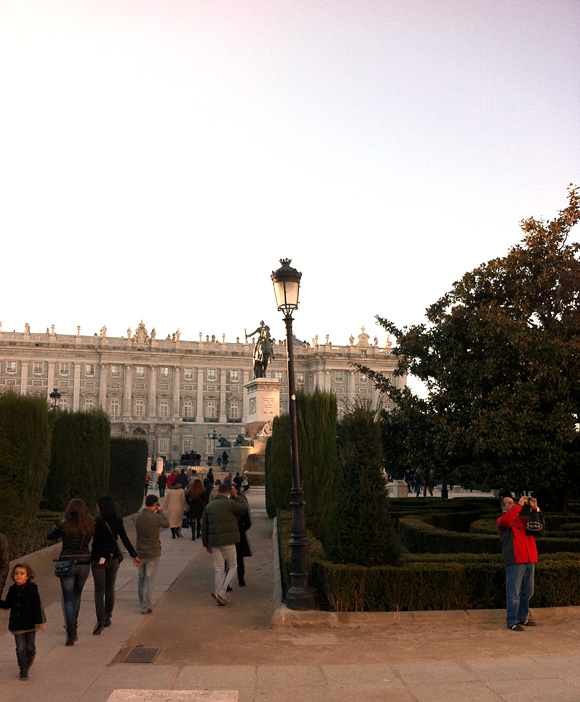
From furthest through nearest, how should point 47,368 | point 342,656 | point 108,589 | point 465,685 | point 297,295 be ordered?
point 47,368
point 297,295
point 108,589
point 342,656
point 465,685

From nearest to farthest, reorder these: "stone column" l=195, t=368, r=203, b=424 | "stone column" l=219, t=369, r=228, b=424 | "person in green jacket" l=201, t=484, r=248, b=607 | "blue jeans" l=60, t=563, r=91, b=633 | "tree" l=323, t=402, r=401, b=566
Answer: "blue jeans" l=60, t=563, r=91, b=633 < "tree" l=323, t=402, r=401, b=566 < "person in green jacket" l=201, t=484, r=248, b=607 < "stone column" l=195, t=368, r=203, b=424 < "stone column" l=219, t=369, r=228, b=424

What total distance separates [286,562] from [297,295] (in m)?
3.82

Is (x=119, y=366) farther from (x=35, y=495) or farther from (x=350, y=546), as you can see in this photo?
(x=350, y=546)

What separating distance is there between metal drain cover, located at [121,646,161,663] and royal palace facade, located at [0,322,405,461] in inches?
3764

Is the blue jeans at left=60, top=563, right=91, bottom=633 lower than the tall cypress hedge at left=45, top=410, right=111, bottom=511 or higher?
lower

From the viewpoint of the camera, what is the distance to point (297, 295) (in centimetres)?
1070

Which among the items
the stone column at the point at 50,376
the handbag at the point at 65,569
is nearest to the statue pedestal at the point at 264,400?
the handbag at the point at 65,569

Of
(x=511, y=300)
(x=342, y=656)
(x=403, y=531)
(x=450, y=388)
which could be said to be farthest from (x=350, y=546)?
(x=511, y=300)

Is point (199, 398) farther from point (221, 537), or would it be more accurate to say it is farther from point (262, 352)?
point (221, 537)

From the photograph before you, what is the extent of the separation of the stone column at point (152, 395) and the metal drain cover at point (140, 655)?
331 feet

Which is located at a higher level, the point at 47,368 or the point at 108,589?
the point at 47,368

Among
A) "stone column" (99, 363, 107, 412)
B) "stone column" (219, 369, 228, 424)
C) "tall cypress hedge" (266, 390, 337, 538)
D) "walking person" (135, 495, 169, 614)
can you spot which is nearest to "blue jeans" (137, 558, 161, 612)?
"walking person" (135, 495, 169, 614)

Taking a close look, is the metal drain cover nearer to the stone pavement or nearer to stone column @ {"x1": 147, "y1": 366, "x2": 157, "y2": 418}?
the stone pavement

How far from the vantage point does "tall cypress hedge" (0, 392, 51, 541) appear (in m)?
14.7
